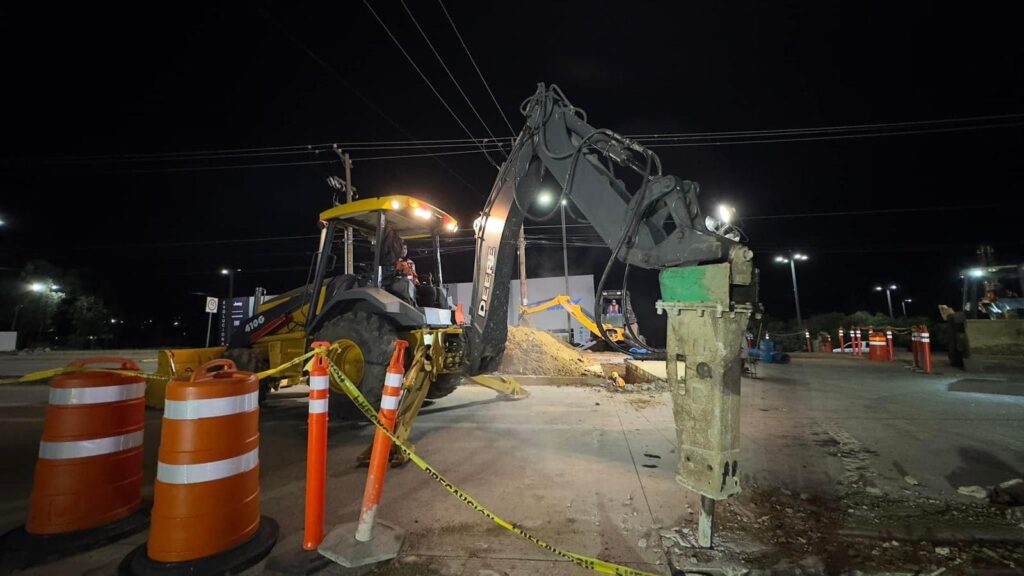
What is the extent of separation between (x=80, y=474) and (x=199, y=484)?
119 cm

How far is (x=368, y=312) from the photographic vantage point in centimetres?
577

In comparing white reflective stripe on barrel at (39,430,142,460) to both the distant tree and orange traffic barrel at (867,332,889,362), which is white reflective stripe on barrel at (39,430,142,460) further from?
the distant tree

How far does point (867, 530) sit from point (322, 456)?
3.67 meters

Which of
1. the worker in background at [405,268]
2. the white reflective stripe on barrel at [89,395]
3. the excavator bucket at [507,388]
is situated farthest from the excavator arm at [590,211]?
the white reflective stripe on barrel at [89,395]

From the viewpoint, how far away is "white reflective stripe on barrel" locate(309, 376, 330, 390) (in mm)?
2578

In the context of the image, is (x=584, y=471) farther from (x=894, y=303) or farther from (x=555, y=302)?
(x=894, y=303)

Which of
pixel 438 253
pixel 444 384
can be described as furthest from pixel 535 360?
pixel 438 253

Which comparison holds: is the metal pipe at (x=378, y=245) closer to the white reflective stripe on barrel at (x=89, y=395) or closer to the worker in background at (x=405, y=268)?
the worker in background at (x=405, y=268)

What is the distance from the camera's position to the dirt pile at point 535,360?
1138 centimetres

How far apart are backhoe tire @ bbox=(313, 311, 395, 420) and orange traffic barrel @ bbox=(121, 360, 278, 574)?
2771mm

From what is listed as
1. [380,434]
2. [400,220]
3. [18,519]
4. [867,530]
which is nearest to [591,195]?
[380,434]

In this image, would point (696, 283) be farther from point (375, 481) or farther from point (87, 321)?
point (87, 321)

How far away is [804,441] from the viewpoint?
5.25 metres

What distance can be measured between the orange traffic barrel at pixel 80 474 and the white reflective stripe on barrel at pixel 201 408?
97 cm
